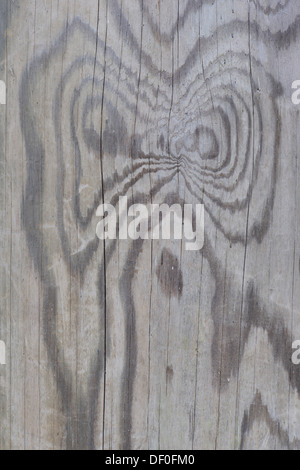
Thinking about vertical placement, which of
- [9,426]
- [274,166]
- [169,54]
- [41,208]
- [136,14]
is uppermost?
[136,14]

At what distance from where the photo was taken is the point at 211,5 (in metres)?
1.39

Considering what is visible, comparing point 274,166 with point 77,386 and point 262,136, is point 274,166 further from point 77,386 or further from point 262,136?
point 77,386

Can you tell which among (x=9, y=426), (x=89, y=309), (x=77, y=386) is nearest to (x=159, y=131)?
(x=89, y=309)

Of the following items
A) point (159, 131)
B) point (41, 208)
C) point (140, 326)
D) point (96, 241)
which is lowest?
point (140, 326)

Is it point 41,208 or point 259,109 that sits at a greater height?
point 259,109

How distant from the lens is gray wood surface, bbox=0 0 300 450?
140 cm

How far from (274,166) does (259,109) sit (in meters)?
0.19

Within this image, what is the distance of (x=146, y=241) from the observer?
1426mm

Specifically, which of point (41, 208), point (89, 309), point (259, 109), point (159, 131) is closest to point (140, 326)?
point (89, 309)

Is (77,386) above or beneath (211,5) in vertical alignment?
beneath

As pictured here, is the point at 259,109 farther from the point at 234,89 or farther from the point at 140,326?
the point at 140,326

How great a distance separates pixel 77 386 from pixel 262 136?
1000 mm

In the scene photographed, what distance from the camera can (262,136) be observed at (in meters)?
1.42

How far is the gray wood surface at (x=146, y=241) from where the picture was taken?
140cm
